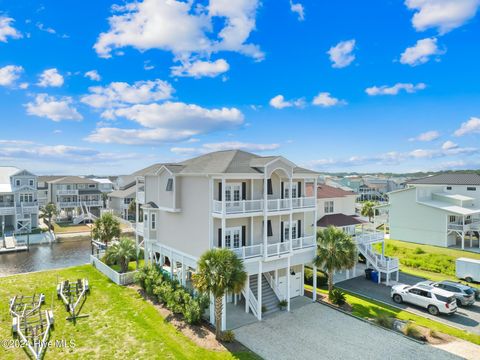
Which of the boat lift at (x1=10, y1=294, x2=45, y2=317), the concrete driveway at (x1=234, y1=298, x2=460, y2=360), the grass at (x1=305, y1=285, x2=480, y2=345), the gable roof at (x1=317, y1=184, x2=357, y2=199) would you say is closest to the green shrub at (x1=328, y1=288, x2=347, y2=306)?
the grass at (x1=305, y1=285, x2=480, y2=345)

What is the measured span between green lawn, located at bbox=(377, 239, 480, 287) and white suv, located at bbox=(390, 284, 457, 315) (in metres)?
7.70

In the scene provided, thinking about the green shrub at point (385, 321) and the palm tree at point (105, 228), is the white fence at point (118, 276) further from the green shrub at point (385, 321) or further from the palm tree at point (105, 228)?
the green shrub at point (385, 321)

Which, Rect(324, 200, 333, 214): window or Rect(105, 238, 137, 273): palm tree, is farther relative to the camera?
Rect(324, 200, 333, 214): window

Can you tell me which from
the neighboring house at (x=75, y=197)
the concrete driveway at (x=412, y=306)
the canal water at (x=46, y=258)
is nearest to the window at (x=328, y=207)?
the concrete driveway at (x=412, y=306)

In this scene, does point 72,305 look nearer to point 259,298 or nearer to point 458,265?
point 259,298

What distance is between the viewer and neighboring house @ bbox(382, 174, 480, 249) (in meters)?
37.2

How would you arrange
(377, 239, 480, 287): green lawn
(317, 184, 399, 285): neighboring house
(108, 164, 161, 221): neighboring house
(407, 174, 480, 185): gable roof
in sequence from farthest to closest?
(108, 164, 161, 221): neighboring house < (407, 174, 480, 185): gable roof < (377, 239, 480, 287): green lawn < (317, 184, 399, 285): neighboring house

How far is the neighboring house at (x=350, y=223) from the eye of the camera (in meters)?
26.5

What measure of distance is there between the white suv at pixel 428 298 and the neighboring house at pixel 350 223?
12.7 feet

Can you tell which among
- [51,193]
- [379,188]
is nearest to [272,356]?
[51,193]

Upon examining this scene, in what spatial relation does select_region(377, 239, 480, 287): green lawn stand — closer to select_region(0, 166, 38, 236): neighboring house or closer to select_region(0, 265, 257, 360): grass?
select_region(0, 265, 257, 360): grass

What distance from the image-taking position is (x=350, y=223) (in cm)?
2845

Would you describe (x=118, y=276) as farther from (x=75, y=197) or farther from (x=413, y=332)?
(x=75, y=197)

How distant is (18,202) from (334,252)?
160ft
